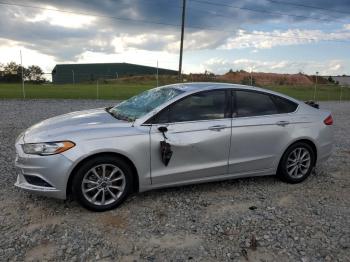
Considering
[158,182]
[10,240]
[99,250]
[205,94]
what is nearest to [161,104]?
[205,94]

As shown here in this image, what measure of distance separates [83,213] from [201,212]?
4.59 feet

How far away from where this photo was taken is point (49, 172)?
4051mm

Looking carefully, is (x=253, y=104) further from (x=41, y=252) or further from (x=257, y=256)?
(x=41, y=252)

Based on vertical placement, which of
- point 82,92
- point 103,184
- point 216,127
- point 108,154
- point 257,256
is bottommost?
point 257,256

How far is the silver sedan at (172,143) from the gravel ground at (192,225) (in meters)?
0.27

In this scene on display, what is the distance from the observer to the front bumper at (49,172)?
4039 mm

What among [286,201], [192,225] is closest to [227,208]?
[192,225]

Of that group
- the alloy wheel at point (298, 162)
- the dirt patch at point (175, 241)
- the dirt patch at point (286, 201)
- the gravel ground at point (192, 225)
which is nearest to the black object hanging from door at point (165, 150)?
the gravel ground at point (192, 225)

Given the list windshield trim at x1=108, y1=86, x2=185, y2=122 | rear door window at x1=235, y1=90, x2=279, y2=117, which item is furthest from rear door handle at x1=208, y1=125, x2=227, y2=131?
windshield trim at x1=108, y1=86, x2=185, y2=122

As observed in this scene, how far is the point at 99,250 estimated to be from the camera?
11.5ft

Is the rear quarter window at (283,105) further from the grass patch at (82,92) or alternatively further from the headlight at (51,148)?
the grass patch at (82,92)

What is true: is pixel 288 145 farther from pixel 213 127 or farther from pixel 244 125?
pixel 213 127

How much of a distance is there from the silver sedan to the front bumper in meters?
0.01

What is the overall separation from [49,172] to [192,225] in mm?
1694
